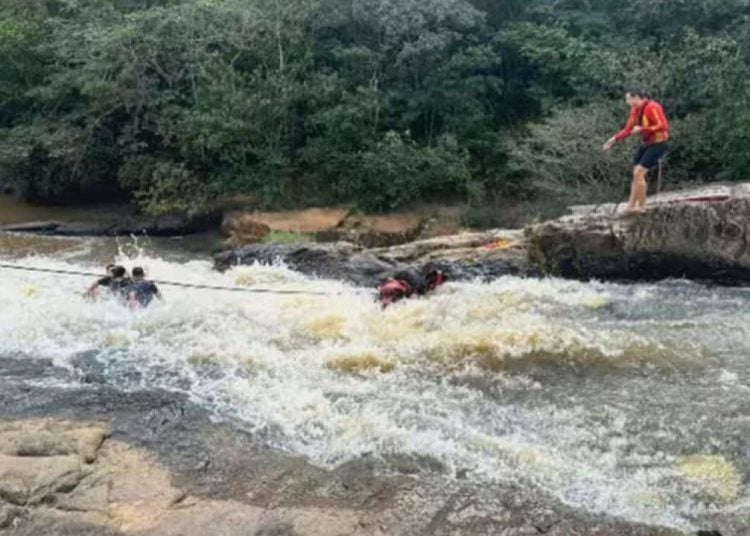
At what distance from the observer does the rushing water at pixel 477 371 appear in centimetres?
668

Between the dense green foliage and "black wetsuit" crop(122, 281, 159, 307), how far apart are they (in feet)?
28.8

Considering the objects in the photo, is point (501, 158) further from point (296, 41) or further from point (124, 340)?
point (124, 340)

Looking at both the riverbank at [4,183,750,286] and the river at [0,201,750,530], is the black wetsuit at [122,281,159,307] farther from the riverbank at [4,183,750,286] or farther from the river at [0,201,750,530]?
the riverbank at [4,183,750,286]

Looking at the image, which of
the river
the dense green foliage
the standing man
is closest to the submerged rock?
the dense green foliage

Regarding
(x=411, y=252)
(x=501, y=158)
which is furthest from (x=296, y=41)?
(x=411, y=252)

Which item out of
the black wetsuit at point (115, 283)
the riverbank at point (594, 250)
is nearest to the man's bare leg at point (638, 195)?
the riverbank at point (594, 250)

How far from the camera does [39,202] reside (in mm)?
23578

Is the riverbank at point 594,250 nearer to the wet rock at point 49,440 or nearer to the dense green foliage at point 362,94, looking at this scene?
the dense green foliage at point 362,94

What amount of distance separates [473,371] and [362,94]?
1220 centimetres

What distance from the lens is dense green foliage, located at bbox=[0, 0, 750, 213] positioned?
736 inches

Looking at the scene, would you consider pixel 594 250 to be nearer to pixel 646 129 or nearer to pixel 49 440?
pixel 646 129

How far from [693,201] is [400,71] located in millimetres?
9205

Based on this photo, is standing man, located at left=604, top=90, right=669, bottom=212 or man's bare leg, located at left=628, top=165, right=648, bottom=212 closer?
standing man, located at left=604, top=90, right=669, bottom=212

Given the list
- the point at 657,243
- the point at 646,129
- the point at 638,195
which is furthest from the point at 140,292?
the point at 657,243
